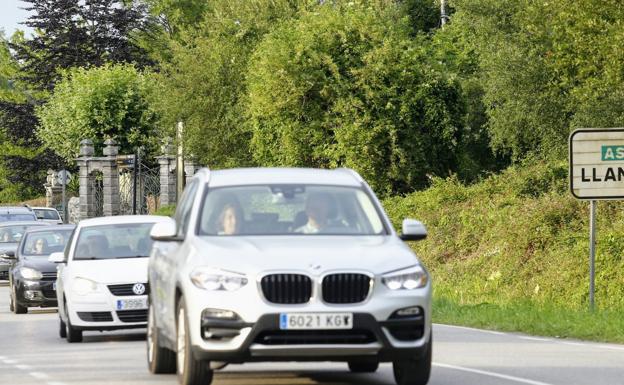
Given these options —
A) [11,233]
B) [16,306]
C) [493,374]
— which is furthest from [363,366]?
[11,233]

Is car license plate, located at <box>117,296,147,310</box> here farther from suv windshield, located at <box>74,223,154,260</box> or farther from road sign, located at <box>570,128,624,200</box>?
Result: road sign, located at <box>570,128,624,200</box>

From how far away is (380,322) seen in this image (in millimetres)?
11664

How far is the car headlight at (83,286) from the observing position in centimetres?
2016

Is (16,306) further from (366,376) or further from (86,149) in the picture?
(86,149)

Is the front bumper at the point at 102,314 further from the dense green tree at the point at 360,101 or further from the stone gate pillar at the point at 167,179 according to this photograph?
the stone gate pillar at the point at 167,179

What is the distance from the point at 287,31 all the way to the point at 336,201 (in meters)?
35.0

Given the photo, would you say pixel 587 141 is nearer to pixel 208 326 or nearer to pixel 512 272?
pixel 512 272

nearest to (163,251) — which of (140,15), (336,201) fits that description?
(336,201)

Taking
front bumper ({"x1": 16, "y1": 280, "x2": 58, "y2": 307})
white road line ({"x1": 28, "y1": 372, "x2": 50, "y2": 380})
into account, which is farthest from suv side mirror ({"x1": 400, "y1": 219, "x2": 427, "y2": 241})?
front bumper ({"x1": 16, "y1": 280, "x2": 58, "y2": 307})

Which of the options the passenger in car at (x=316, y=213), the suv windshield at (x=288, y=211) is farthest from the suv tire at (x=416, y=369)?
the passenger in car at (x=316, y=213)

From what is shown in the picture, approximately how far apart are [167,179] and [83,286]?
4339cm

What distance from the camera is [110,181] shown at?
67.5 metres

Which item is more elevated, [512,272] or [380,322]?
[380,322]

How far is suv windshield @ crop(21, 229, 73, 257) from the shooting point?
2842 cm
